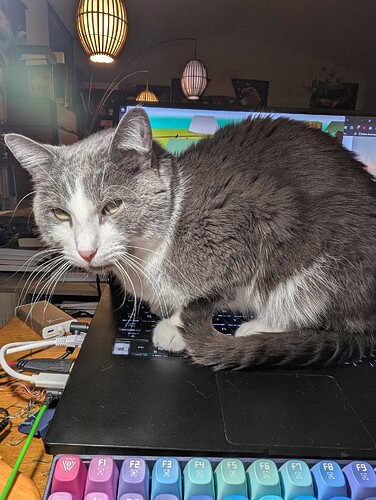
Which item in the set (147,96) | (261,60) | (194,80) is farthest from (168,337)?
(261,60)

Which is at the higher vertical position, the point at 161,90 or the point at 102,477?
the point at 161,90

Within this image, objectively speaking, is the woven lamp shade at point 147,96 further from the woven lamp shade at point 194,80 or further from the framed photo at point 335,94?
the framed photo at point 335,94

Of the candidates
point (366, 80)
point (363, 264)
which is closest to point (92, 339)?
point (363, 264)

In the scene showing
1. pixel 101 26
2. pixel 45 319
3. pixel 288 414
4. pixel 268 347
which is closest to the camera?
pixel 288 414

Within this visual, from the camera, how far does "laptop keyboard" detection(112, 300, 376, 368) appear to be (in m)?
0.60

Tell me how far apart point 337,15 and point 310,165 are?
2.43 metres

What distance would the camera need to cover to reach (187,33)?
2562 millimetres

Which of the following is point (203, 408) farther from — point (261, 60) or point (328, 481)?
point (261, 60)

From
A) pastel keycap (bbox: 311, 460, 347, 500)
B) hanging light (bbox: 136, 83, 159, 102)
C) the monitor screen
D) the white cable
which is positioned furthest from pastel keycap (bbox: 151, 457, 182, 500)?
hanging light (bbox: 136, 83, 159, 102)

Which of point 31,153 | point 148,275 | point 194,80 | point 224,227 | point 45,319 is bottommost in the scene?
point 45,319

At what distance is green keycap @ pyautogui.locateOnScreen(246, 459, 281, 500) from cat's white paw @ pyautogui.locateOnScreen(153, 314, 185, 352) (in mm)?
268

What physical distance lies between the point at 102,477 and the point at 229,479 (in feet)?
0.38

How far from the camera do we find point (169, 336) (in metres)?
0.63

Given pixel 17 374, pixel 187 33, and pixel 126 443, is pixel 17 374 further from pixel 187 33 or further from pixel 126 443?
pixel 187 33
